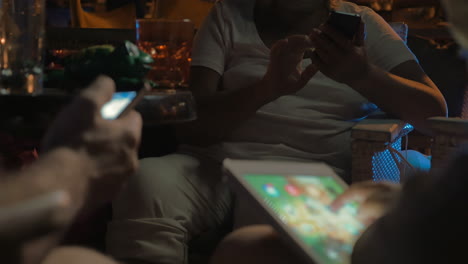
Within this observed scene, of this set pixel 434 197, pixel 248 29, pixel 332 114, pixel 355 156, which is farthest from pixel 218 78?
pixel 434 197

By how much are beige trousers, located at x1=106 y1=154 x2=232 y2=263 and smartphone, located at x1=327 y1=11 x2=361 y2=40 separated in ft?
1.56

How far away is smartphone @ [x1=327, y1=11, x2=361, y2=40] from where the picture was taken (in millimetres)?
1310

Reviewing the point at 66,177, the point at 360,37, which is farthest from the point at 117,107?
the point at 360,37

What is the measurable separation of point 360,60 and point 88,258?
0.90 meters

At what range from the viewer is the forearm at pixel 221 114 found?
143 centimetres

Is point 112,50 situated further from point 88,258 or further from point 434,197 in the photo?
point 434,197

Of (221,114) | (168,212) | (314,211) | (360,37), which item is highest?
(360,37)

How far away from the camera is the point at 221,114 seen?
1471 mm

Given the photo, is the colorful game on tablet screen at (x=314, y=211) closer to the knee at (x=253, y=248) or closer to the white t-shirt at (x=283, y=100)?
the knee at (x=253, y=248)

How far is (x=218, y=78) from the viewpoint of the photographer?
1.56m

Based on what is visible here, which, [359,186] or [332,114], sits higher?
[359,186]

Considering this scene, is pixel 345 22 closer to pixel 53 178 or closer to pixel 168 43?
pixel 168 43

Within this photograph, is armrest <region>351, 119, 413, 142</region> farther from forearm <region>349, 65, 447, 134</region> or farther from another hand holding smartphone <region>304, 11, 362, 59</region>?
another hand holding smartphone <region>304, 11, 362, 59</region>

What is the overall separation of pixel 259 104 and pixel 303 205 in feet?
2.11
